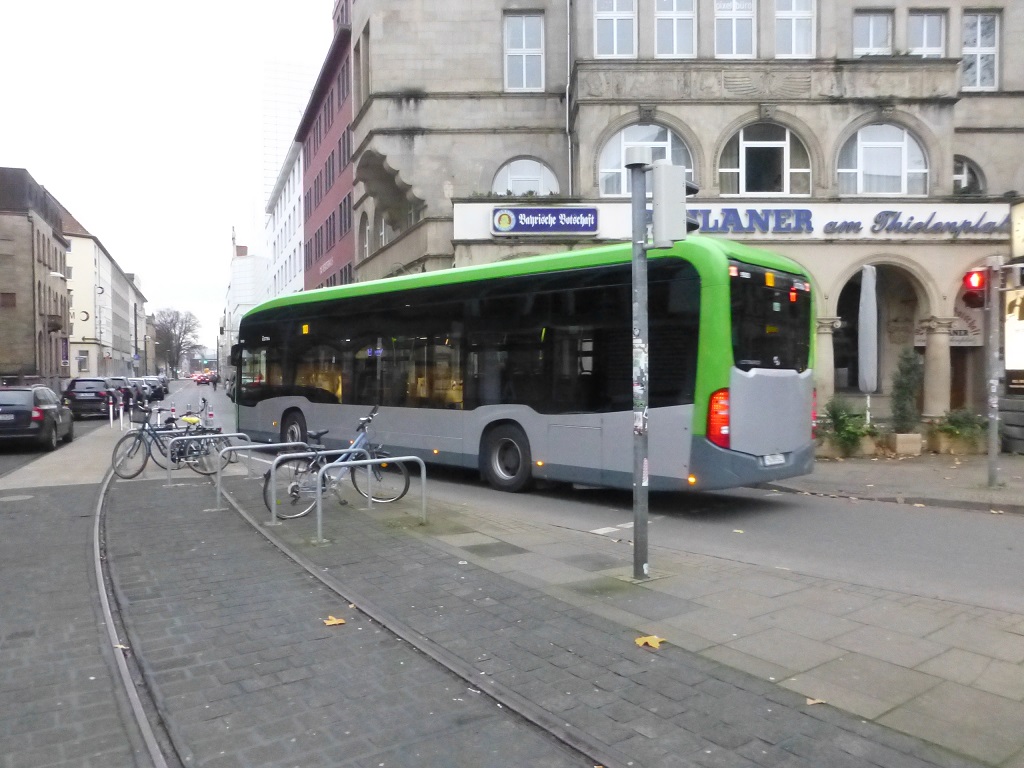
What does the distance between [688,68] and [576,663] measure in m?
20.6

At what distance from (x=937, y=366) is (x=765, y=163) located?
707 centimetres

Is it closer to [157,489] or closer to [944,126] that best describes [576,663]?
[157,489]

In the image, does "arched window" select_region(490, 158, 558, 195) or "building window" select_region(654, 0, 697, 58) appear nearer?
"building window" select_region(654, 0, 697, 58)

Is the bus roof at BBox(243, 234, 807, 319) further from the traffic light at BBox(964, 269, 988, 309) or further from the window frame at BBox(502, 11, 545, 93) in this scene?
the window frame at BBox(502, 11, 545, 93)

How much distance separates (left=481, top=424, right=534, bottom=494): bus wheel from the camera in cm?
1227

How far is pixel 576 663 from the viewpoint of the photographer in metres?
5.07

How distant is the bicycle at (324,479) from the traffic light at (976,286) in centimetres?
834

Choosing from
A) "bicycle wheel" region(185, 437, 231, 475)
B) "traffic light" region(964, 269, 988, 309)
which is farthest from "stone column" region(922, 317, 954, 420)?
"bicycle wheel" region(185, 437, 231, 475)

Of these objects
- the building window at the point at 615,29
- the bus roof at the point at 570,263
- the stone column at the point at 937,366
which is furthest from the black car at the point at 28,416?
the stone column at the point at 937,366

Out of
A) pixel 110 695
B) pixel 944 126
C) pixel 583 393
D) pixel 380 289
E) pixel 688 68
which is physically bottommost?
pixel 110 695

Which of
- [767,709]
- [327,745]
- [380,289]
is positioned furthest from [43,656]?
[380,289]

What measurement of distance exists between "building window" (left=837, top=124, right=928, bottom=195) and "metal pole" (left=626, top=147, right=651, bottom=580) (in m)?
18.1

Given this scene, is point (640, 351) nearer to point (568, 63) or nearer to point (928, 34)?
point (568, 63)

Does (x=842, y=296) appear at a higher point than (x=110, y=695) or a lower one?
higher
